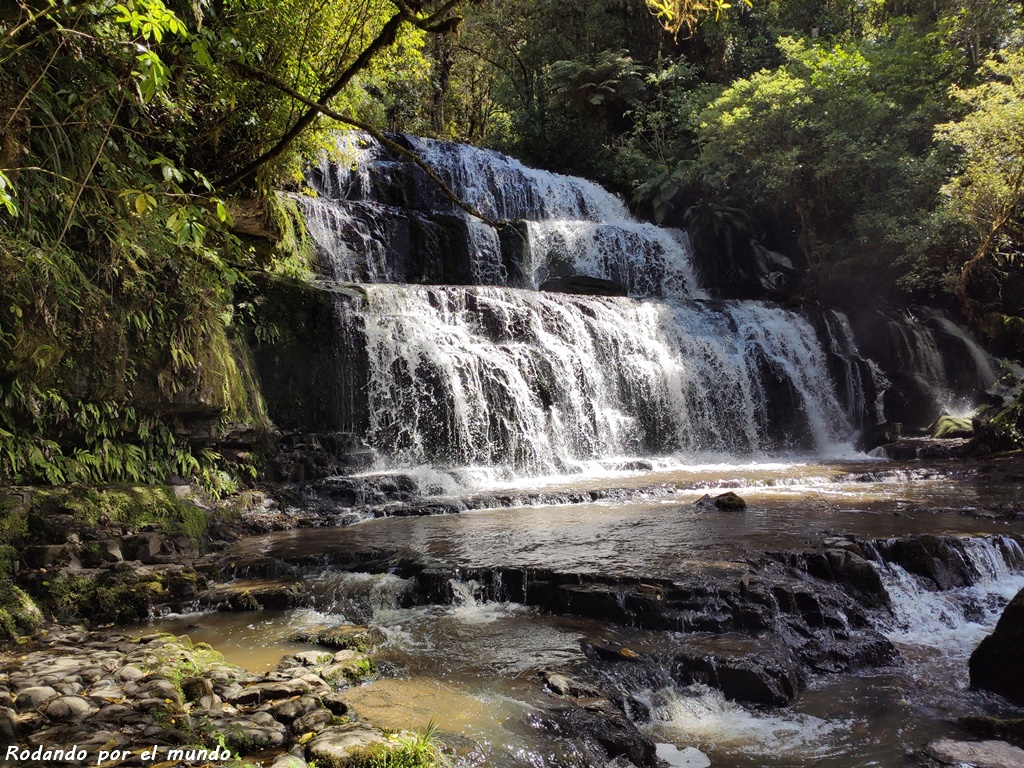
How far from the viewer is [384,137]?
4.30 m

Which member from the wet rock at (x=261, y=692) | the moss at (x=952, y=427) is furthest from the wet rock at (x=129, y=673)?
the moss at (x=952, y=427)

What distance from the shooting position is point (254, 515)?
29.4 ft

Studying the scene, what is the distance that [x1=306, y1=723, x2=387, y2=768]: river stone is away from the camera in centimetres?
286

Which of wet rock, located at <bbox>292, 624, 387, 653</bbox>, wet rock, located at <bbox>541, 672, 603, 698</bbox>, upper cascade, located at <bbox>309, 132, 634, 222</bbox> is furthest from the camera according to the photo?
upper cascade, located at <bbox>309, 132, 634, 222</bbox>

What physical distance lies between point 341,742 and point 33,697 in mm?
1563

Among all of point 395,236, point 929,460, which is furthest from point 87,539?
point 929,460

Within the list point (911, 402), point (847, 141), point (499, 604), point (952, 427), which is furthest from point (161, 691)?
point (847, 141)

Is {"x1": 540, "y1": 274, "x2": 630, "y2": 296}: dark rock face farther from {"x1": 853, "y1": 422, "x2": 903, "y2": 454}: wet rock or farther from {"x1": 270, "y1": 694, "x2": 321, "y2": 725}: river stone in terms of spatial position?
{"x1": 270, "y1": 694, "x2": 321, "y2": 725}: river stone

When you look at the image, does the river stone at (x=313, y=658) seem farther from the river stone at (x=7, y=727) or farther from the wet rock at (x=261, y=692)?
the river stone at (x=7, y=727)

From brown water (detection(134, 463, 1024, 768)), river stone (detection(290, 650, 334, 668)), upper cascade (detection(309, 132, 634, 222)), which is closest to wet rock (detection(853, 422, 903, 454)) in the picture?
brown water (detection(134, 463, 1024, 768))

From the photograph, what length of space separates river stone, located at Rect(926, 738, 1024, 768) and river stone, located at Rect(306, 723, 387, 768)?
9.36ft

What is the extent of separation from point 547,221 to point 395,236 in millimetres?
5015

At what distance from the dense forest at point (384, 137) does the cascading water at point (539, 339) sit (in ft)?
6.48

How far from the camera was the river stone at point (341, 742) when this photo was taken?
2.86 m
